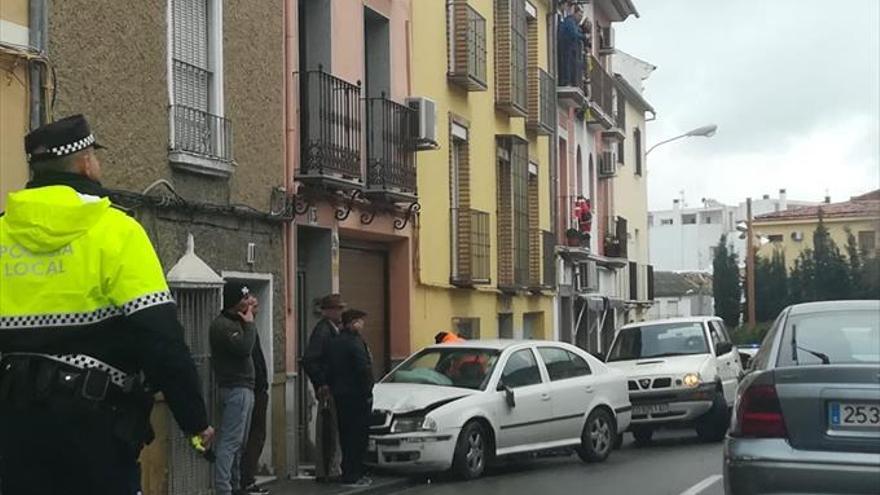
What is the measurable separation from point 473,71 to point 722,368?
6320mm

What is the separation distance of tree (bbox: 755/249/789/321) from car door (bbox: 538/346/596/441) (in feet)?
165

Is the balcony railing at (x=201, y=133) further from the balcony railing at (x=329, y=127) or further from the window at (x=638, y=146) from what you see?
the window at (x=638, y=146)

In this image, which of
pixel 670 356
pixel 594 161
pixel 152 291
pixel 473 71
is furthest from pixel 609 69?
pixel 152 291

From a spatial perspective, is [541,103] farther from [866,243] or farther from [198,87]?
[866,243]

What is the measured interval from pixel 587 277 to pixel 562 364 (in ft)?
54.3

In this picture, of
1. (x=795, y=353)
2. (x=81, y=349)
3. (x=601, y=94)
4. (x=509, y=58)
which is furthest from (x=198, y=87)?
(x=601, y=94)

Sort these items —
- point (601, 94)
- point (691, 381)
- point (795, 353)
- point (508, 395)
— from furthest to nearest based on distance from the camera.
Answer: point (601, 94)
point (691, 381)
point (508, 395)
point (795, 353)

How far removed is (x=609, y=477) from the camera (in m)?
13.6

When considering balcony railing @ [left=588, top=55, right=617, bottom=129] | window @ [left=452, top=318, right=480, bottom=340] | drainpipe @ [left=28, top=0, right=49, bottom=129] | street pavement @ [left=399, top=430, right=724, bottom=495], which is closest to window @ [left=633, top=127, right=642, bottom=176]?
balcony railing @ [left=588, top=55, right=617, bottom=129]

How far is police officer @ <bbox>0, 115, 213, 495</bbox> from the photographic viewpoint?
4059 mm

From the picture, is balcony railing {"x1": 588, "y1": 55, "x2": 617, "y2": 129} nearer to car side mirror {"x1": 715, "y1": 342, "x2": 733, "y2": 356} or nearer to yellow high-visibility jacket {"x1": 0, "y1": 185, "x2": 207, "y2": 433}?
car side mirror {"x1": 715, "y1": 342, "x2": 733, "y2": 356}

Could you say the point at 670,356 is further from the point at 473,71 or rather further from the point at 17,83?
the point at 17,83

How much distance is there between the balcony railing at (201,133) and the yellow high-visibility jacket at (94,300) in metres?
7.74

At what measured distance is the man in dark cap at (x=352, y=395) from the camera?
12.5 m
